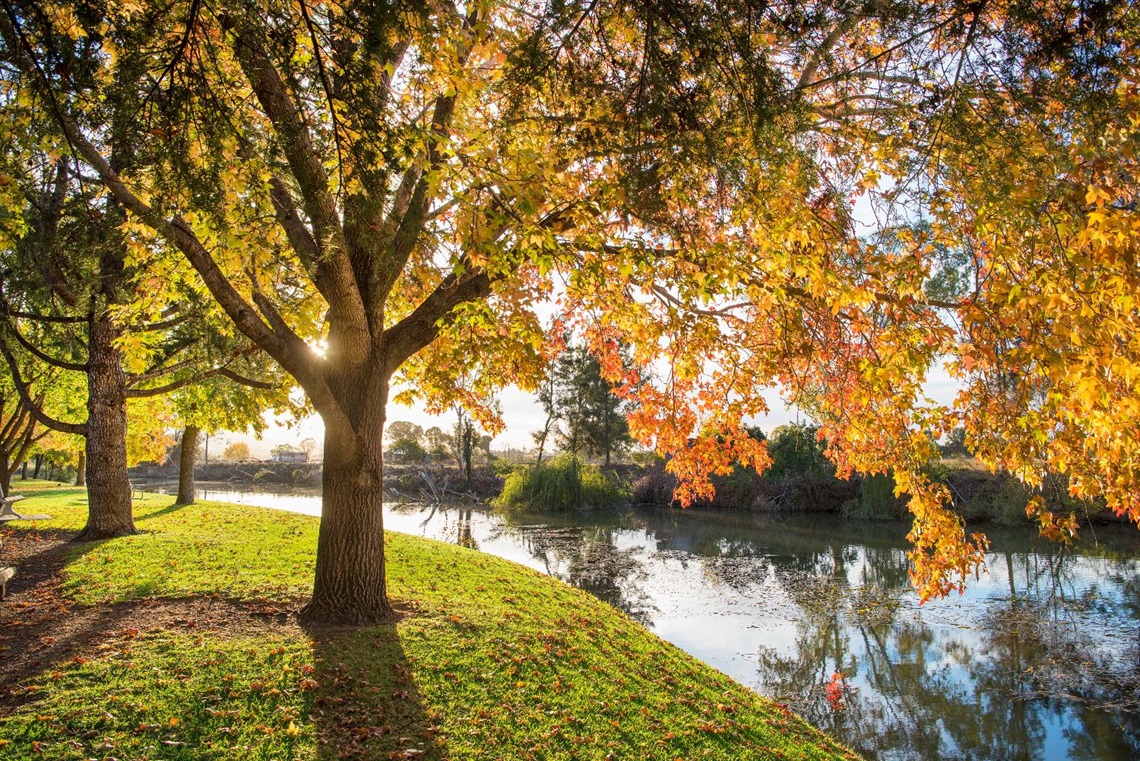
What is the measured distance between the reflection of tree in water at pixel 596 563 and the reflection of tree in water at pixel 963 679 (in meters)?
3.17

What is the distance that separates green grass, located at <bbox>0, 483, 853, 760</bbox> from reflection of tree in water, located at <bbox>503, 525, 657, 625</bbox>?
4.00 meters

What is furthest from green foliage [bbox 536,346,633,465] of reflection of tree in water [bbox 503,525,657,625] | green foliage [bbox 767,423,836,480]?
reflection of tree in water [bbox 503,525,657,625]

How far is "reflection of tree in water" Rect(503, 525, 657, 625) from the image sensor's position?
1266cm

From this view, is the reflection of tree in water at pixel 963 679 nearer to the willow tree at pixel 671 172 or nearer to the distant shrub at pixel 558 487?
the willow tree at pixel 671 172

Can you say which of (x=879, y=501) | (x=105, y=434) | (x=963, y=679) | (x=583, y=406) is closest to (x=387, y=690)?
(x=963, y=679)

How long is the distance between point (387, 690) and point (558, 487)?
23697 millimetres

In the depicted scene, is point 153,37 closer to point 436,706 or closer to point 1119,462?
point 436,706

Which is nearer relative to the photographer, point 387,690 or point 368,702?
point 368,702

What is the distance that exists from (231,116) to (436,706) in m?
4.55

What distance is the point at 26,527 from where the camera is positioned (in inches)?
491

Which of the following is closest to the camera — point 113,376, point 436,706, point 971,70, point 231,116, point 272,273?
point 971,70

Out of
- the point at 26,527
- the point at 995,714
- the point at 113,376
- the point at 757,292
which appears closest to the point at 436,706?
the point at 757,292

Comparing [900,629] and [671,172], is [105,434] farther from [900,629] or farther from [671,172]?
[900,629]

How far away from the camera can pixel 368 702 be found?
494 cm
